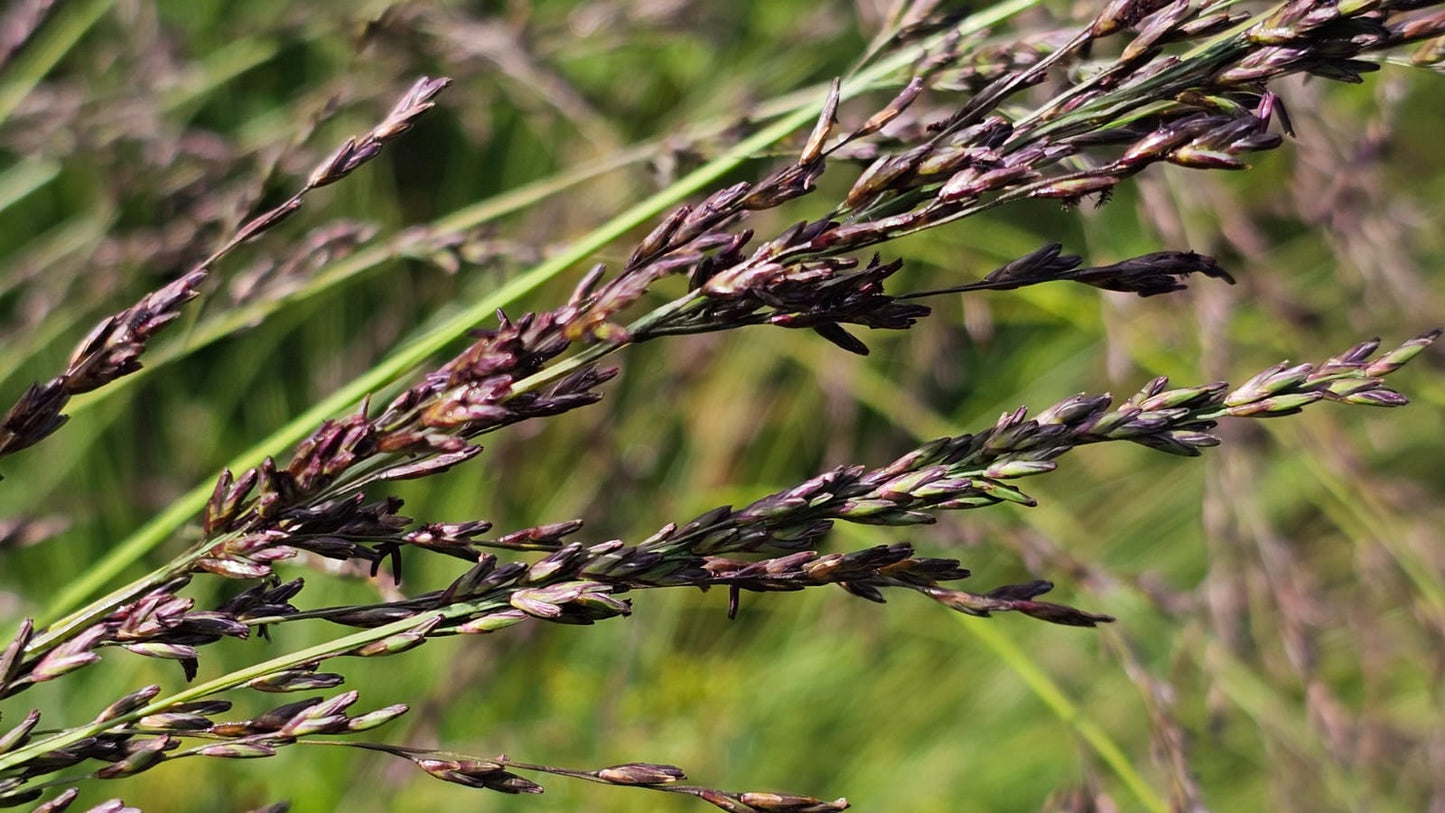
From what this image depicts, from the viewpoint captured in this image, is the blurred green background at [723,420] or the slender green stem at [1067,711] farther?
the blurred green background at [723,420]

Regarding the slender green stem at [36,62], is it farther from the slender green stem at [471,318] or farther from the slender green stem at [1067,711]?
the slender green stem at [1067,711]

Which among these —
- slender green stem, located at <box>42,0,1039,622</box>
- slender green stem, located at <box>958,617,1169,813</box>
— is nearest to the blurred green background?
slender green stem, located at <box>958,617,1169,813</box>

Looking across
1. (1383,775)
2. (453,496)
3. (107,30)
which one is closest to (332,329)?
(453,496)

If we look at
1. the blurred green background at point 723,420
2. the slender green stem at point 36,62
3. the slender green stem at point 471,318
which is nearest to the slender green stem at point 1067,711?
the blurred green background at point 723,420

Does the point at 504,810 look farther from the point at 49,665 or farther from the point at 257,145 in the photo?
the point at 49,665

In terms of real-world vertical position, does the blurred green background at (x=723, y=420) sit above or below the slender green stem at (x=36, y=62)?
below

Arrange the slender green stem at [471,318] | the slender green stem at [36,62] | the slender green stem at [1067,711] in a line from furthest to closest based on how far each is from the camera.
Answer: the slender green stem at [36,62] < the slender green stem at [1067,711] < the slender green stem at [471,318]

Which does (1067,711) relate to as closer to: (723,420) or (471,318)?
(471,318)

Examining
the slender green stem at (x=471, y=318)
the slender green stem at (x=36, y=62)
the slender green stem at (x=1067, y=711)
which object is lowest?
the slender green stem at (x=1067, y=711)
